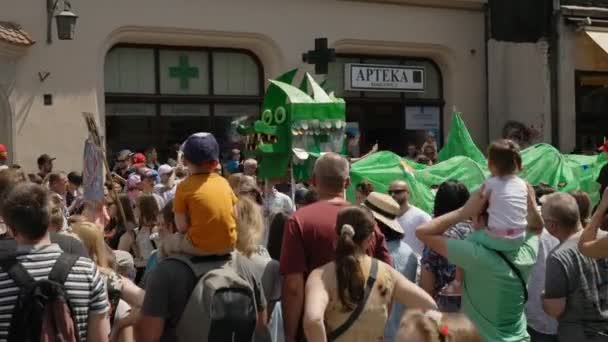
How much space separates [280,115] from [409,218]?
2.35 meters

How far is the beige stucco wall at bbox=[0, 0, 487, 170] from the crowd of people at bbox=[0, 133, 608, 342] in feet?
29.5

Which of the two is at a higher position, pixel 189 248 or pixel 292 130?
pixel 292 130

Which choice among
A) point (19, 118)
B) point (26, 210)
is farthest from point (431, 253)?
point (19, 118)

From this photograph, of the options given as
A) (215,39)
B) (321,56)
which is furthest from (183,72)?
(321,56)

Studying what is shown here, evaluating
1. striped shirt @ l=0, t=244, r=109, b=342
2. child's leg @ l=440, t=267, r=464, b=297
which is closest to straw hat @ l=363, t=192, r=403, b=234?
child's leg @ l=440, t=267, r=464, b=297

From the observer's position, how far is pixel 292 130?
8.72 meters

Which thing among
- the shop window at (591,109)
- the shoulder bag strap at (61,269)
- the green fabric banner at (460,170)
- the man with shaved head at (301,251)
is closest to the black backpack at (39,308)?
the shoulder bag strap at (61,269)

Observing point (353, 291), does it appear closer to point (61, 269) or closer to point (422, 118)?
point (61, 269)

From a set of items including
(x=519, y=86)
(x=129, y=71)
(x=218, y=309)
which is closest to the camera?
(x=218, y=309)

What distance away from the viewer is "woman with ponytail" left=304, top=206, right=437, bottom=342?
4.33m

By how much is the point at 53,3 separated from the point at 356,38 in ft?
18.9

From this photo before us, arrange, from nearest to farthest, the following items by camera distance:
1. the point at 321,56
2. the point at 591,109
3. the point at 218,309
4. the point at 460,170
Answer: the point at 218,309 < the point at 460,170 < the point at 321,56 < the point at 591,109

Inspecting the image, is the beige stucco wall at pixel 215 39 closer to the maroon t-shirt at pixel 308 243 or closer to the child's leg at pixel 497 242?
the maroon t-shirt at pixel 308 243

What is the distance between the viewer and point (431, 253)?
536cm
